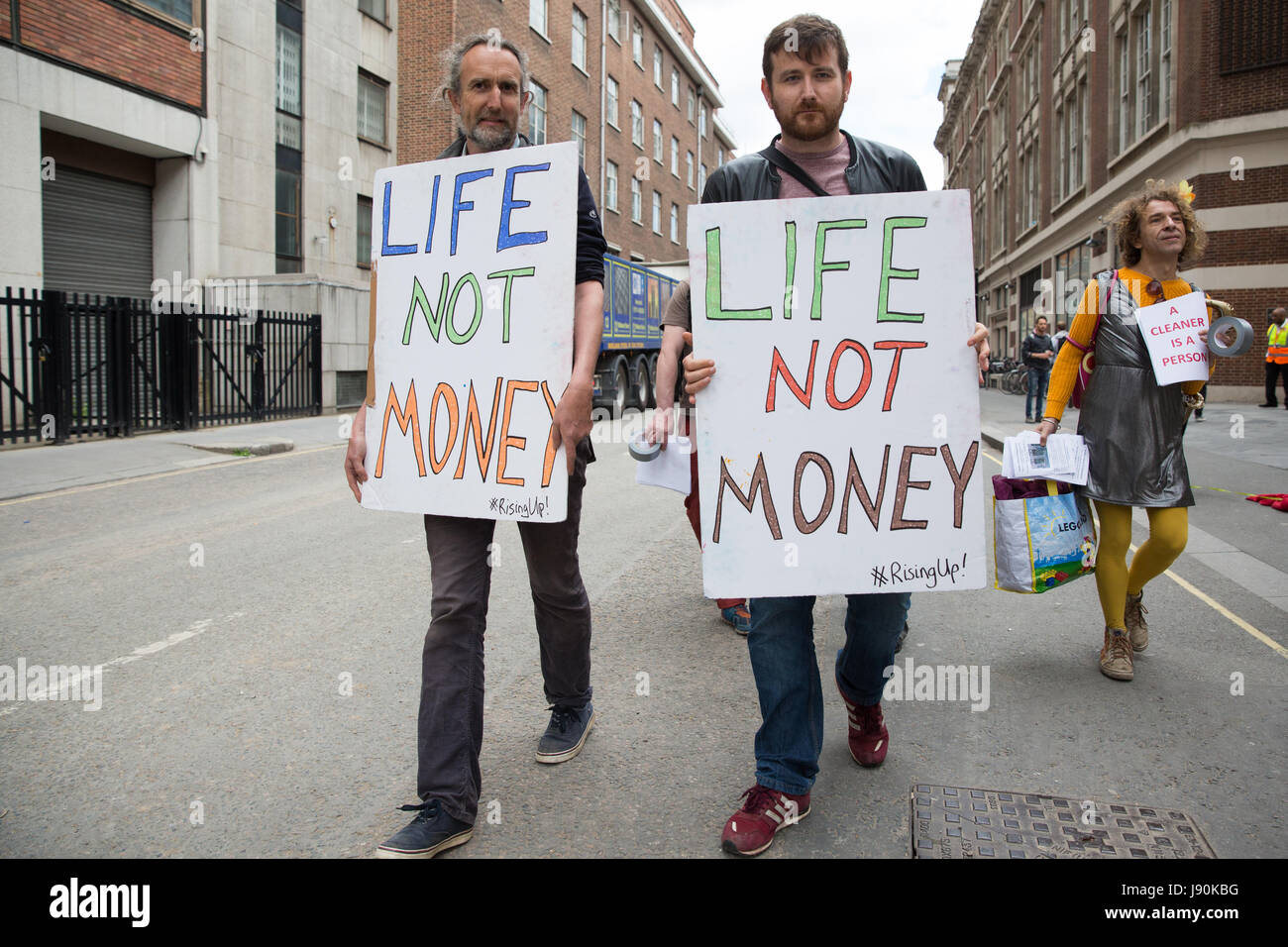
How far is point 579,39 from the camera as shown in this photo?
2981cm

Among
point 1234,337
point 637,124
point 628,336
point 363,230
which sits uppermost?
point 637,124

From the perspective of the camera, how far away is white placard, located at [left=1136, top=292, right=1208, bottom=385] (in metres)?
3.78

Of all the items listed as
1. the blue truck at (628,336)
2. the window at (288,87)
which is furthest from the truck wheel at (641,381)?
the window at (288,87)

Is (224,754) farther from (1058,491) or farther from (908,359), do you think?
(1058,491)

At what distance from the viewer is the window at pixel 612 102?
107 ft

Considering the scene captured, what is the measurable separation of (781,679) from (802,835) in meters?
0.44

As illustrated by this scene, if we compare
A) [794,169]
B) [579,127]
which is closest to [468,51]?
[794,169]

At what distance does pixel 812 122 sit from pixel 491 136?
0.93 m

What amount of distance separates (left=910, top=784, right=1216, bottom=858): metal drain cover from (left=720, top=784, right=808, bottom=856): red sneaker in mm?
326

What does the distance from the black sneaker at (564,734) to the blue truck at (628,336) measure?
46.9 feet

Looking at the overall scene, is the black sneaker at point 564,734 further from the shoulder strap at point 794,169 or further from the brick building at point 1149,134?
the brick building at point 1149,134

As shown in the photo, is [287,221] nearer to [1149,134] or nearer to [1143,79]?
[1149,134]

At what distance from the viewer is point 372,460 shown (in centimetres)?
281
